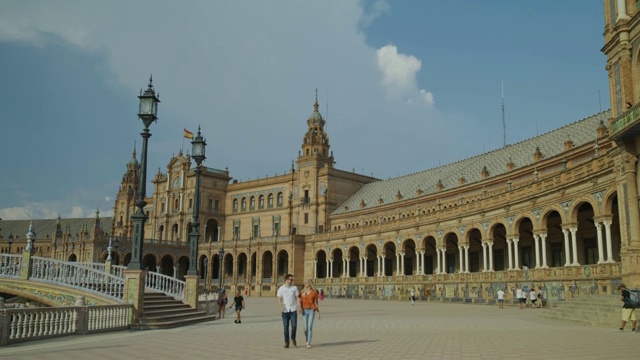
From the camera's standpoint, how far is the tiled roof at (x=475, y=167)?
47844 millimetres

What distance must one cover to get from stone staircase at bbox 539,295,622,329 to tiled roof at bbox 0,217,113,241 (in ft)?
367

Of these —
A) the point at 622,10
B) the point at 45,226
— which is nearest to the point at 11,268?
the point at 622,10

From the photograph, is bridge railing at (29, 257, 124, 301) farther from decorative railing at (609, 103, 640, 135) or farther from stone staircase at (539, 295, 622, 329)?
decorative railing at (609, 103, 640, 135)

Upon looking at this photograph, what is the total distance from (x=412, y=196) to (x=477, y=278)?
938 inches

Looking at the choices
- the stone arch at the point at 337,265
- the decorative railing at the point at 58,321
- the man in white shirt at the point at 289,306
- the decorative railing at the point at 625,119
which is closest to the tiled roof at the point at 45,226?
the stone arch at the point at 337,265

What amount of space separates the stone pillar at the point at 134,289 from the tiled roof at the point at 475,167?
3592 cm

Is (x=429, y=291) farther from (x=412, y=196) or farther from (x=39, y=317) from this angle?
(x=39, y=317)

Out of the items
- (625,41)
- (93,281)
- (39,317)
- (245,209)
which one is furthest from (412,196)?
(39,317)

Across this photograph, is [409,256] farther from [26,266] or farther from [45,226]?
[45,226]

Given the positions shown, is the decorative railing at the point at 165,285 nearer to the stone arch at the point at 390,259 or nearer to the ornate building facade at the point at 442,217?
the ornate building facade at the point at 442,217

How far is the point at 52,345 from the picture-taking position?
48.3 feet

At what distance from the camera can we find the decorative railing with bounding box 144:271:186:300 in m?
26.9

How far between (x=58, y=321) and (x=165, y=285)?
11.2 m

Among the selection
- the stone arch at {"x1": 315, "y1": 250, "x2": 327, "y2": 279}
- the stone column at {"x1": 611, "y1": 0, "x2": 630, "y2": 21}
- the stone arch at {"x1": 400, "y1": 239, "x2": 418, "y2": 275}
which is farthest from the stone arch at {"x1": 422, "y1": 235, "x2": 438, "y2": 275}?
the stone column at {"x1": 611, "y1": 0, "x2": 630, "y2": 21}
